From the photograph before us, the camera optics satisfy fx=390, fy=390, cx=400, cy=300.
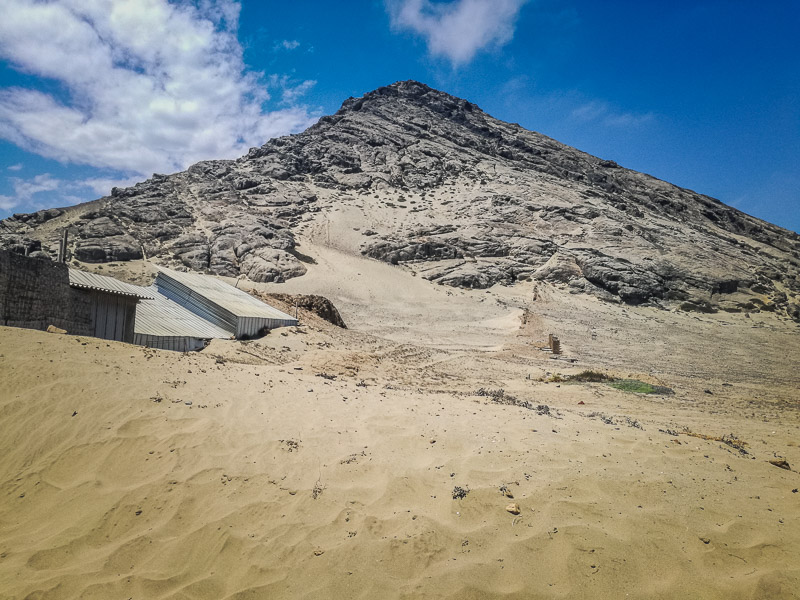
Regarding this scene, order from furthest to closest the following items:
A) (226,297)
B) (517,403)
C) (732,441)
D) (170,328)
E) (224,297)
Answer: (226,297), (224,297), (170,328), (517,403), (732,441)

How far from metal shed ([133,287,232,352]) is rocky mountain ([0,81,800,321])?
90.4 ft

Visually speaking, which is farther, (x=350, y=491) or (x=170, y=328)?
(x=170, y=328)

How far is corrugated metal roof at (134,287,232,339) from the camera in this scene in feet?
50.6

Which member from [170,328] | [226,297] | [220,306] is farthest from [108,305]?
[226,297]

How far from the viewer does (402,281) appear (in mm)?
48500

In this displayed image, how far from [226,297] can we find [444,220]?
1855 inches

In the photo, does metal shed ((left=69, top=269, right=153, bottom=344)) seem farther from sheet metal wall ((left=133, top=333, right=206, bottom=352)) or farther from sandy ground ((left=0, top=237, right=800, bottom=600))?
sandy ground ((left=0, top=237, right=800, bottom=600))

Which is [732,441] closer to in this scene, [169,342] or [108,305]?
[169,342]

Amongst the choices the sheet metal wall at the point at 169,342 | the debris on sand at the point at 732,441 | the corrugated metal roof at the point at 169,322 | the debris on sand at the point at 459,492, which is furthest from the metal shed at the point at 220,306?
the debris on sand at the point at 732,441

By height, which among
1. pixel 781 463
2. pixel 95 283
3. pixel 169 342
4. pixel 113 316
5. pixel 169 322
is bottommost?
pixel 781 463

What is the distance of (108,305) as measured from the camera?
1427 centimetres

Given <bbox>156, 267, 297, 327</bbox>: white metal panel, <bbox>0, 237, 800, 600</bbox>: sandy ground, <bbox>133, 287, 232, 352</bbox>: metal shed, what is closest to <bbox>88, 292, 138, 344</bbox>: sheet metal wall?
<bbox>133, 287, 232, 352</bbox>: metal shed

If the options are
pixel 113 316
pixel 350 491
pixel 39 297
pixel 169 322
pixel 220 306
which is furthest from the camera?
pixel 220 306

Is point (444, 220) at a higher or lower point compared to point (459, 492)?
higher
